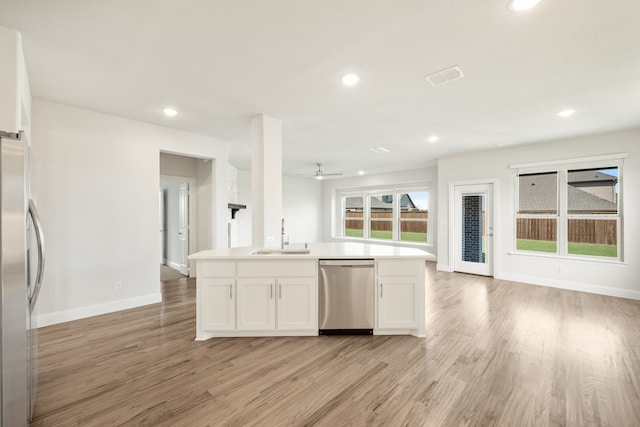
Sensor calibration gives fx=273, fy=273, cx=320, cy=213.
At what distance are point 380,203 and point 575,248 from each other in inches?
196

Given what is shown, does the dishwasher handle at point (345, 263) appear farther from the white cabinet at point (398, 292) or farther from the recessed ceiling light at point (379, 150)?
A: the recessed ceiling light at point (379, 150)

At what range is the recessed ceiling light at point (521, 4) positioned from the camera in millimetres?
1677

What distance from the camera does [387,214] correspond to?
8875mm

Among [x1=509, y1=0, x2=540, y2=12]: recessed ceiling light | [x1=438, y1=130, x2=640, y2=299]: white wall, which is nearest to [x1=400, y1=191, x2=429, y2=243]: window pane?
[x1=438, y1=130, x2=640, y2=299]: white wall

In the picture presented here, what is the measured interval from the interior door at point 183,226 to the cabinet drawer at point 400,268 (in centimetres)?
437

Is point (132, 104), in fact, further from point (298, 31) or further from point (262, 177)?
point (298, 31)

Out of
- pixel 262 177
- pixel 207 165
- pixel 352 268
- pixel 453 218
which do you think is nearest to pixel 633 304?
pixel 453 218

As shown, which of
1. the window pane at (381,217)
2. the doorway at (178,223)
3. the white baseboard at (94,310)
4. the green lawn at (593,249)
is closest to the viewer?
the white baseboard at (94,310)

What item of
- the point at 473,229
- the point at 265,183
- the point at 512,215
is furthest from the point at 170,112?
the point at 512,215

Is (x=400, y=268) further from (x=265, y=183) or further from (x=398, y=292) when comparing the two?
(x=265, y=183)

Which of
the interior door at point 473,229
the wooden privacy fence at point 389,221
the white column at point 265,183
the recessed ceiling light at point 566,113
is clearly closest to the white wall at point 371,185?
the wooden privacy fence at point 389,221

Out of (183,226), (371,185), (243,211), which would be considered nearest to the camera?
(183,226)

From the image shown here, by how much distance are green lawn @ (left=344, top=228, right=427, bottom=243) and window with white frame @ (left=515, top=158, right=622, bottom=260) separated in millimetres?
2808

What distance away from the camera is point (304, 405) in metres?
1.85
